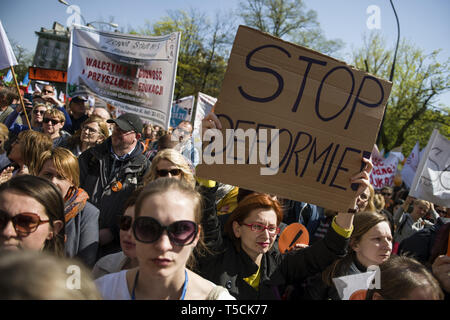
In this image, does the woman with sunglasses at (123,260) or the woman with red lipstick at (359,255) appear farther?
the woman with red lipstick at (359,255)

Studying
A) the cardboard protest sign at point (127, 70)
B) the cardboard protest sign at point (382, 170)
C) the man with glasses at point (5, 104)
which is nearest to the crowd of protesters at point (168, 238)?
the cardboard protest sign at point (127, 70)

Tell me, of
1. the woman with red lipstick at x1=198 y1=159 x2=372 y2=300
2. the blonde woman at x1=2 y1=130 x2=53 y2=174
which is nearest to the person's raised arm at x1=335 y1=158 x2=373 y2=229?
the woman with red lipstick at x1=198 y1=159 x2=372 y2=300

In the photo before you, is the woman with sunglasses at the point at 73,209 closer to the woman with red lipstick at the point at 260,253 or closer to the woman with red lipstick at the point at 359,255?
the woman with red lipstick at the point at 260,253

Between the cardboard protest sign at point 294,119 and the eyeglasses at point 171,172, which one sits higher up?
the cardboard protest sign at point 294,119

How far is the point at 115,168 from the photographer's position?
3318mm

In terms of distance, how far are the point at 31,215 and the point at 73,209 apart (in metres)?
0.52

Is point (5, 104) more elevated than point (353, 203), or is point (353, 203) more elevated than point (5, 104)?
point (353, 203)

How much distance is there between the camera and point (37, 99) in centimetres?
680

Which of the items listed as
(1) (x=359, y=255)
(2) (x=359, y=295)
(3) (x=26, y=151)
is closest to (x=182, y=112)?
(3) (x=26, y=151)

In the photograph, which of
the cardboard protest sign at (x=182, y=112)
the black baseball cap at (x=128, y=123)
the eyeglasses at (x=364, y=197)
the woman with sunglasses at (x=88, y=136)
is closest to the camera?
the black baseball cap at (x=128, y=123)

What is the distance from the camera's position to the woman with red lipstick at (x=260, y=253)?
6.51ft

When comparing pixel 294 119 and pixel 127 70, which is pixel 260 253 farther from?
pixel 127 70

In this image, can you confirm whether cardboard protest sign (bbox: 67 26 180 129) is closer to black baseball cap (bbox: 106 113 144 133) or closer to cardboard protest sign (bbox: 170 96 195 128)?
black baseball cap (bbox: 106 113 144 133)
